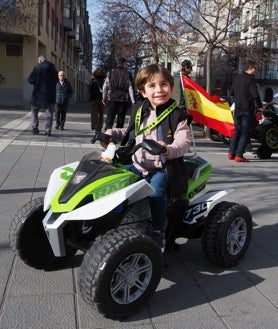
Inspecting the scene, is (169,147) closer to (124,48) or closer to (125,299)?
(125,299)

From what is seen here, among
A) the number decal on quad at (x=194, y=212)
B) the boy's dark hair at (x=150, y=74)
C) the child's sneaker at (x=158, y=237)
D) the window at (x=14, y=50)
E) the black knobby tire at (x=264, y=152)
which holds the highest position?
the window at (x=14, y=50)

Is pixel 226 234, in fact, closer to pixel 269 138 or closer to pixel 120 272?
pixel 120 272

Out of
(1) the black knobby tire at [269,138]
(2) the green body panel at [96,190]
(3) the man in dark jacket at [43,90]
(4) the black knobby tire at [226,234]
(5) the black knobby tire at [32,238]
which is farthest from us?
(3) the man in dark jacket at [43,90]

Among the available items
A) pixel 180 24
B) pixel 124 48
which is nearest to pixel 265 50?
pixel 180 24

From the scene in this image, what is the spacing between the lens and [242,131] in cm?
929

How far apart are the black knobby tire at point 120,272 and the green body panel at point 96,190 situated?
27 cm

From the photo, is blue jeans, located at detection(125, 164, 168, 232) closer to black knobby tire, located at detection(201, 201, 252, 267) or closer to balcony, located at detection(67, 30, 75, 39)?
black knobby tire, located at detection(201, 201, 252, 267)

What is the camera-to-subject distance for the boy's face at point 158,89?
11.6ft

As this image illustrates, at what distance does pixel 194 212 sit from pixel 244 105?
5878mm

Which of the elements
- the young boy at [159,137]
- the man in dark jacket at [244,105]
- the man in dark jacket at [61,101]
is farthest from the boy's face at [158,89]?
the man in dark jacket at [61,101]

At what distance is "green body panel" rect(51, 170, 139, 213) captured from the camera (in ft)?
10.0

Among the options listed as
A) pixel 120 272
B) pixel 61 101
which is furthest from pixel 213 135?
pixel 120 272

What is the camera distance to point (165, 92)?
139 inches

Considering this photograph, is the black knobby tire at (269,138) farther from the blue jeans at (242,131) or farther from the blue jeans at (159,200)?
the blue jeans at (159,200)
